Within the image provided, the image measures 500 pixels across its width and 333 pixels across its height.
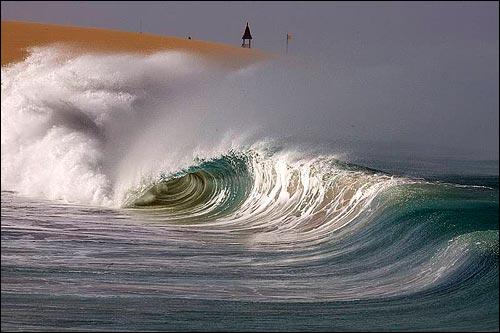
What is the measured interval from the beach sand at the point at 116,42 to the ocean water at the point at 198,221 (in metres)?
3.40

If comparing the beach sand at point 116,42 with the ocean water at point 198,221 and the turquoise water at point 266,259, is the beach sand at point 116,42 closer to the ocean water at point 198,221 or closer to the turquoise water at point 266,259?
the ocean water at point 198,221

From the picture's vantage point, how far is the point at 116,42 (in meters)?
35.0

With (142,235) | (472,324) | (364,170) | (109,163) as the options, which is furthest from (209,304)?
(109,163)

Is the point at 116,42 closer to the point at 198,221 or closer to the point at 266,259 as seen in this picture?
the point at 198,221

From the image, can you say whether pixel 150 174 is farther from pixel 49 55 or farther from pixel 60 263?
pixel 60 263

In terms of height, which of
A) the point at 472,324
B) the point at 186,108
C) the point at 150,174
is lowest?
the point at 472,324

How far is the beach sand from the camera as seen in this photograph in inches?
1211

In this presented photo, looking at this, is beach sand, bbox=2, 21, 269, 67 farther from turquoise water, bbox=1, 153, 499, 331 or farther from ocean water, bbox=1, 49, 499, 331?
turquoise water, bbox=1, 153, 499, 331

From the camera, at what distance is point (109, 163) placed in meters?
21.4

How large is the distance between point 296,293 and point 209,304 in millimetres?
1260

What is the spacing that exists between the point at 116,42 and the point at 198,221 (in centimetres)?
1888

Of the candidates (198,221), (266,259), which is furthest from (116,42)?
(266,259)

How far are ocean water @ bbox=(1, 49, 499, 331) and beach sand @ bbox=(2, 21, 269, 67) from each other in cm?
340

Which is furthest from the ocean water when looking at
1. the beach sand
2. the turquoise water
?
the beach sand
